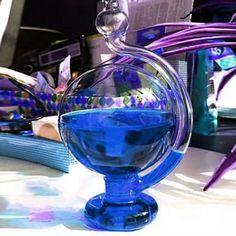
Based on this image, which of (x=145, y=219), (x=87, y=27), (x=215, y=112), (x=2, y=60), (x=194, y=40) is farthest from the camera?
(x=87, y=27)

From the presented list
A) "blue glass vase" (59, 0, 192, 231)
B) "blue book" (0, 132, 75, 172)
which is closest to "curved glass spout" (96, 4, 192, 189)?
"blue glass vase" (59, 0, 192, 231)

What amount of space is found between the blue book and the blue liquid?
12 cm

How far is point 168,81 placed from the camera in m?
0.40

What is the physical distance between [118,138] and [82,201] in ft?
0.30

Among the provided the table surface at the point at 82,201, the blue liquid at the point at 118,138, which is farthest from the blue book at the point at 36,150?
the blue liquid at the point at 118,138

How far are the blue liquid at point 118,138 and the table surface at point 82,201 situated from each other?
0.05 metres

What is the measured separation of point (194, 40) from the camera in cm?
51

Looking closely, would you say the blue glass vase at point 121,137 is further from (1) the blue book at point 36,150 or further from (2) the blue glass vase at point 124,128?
A: (1) the blue book at point 36,150

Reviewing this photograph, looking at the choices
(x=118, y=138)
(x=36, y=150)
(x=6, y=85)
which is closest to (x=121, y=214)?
(x=118, y=138)

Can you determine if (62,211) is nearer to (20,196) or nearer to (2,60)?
(20,196)

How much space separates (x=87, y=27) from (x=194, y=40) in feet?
2.13

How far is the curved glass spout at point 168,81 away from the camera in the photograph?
0.40 metres

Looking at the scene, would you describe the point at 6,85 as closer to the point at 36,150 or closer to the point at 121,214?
the point at 36,150

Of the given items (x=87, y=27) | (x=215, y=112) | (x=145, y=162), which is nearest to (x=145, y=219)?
(x=145, y=162)
